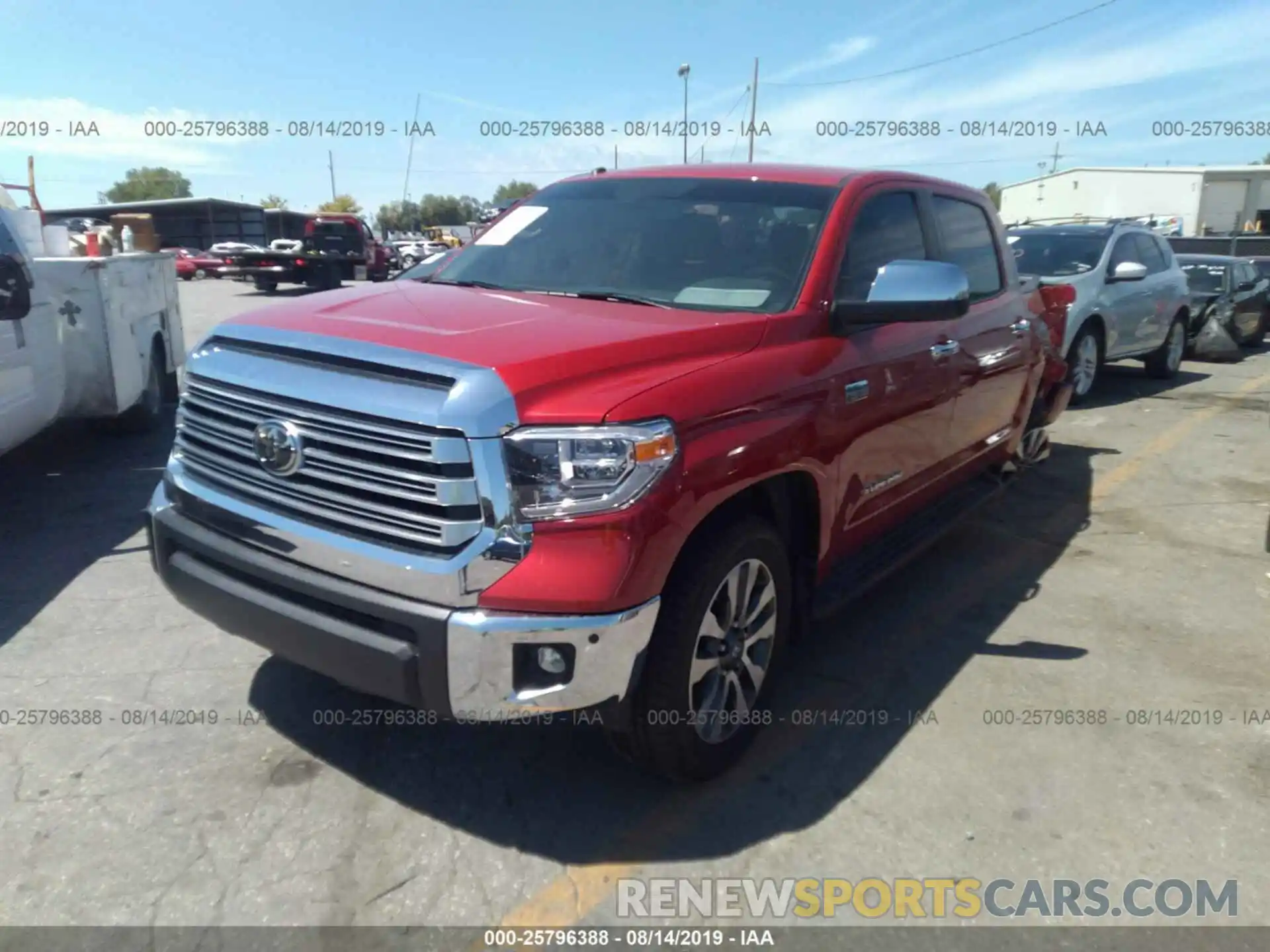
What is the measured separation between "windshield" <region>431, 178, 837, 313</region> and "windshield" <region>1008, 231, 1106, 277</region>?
6384mm

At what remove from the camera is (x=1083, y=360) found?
9469 millimetres

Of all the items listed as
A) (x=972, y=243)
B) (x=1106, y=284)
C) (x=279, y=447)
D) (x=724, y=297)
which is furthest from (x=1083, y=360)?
(x=279, y=447)

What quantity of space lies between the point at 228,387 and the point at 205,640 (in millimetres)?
1510

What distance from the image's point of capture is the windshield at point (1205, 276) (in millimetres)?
13914

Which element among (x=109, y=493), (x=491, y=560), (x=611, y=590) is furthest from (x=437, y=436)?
(x=109, y=493)

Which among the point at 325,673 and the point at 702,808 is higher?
the point at 325,673

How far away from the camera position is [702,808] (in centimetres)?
303

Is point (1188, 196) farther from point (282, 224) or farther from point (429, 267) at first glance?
point (282, 224)

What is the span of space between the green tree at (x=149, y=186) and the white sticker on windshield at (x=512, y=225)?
4005 inches

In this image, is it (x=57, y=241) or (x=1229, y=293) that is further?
(x=1229, y=293)

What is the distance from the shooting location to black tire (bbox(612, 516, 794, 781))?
277 cm

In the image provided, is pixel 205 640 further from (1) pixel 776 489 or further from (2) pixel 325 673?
(1) pixel 776 489

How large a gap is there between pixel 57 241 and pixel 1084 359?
887 centimetres

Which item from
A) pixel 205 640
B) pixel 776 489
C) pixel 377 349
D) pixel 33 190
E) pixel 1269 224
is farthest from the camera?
pixel 1269 224
